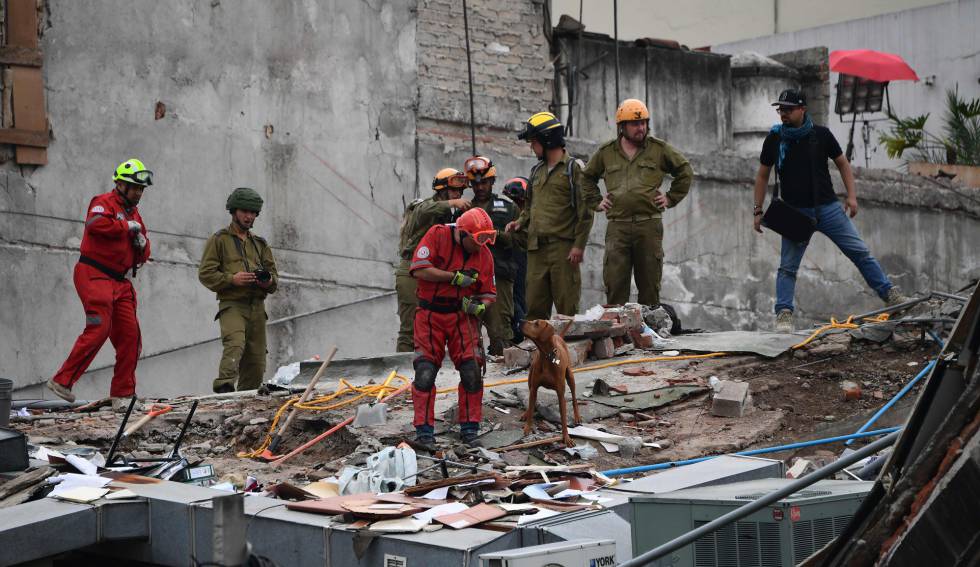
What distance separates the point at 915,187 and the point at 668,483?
39.9 ft

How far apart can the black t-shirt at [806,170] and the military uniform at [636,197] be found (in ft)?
2.94

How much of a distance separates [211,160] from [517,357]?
486 cm

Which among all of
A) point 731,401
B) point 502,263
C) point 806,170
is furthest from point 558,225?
point 731,401

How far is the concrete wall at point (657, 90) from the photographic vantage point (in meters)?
15.8

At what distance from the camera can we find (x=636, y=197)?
1045cm

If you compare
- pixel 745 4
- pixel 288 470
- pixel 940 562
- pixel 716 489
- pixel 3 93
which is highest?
pixel 745 4

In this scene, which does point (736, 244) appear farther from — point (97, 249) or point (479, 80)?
point (97, 249)

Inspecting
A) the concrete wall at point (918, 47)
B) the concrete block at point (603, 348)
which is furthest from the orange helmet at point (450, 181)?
the concrete wall at point (918, 47)

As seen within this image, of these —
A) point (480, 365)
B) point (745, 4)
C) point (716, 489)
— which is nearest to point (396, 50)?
point (480, 365)

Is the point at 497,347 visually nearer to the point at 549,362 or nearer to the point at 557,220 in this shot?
the point at 557,220

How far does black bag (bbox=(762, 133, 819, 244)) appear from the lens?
9906 mm

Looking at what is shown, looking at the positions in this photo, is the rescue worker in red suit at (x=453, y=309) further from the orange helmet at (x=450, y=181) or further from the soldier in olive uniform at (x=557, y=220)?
the orange helmet at (x=450, y=181)

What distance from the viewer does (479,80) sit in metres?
14.5

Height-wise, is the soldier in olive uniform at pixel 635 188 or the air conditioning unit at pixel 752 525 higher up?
the soldier in olive uniform at pixel 635 188
